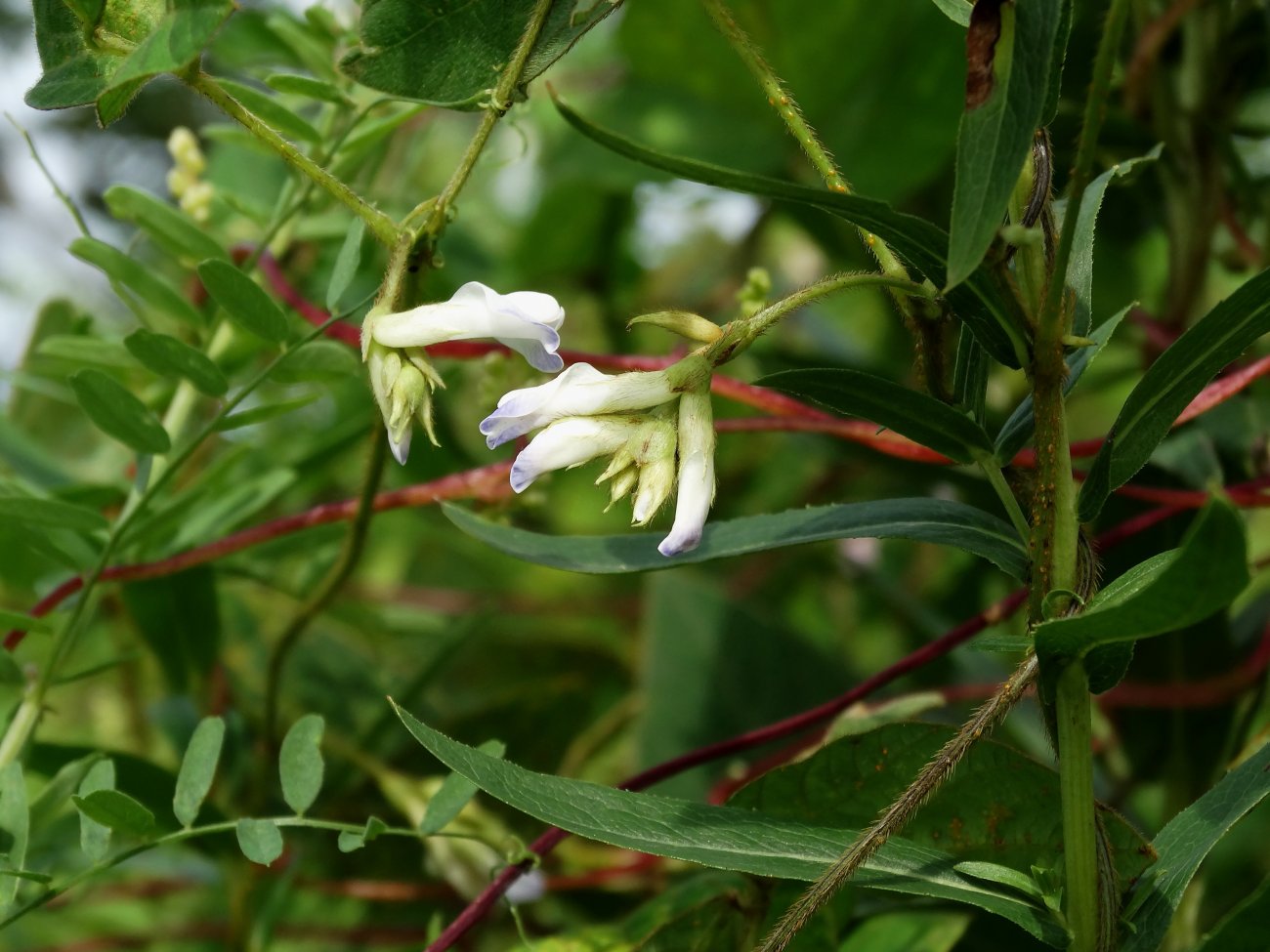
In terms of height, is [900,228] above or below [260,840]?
above

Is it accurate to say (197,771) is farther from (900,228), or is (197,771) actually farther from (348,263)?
(900,228)

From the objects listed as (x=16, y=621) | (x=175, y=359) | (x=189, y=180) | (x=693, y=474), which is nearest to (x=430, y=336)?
(x=693, y=474)

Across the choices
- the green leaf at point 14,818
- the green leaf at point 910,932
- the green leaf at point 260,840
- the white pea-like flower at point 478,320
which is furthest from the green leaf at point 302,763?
the green leaf at point 910,932

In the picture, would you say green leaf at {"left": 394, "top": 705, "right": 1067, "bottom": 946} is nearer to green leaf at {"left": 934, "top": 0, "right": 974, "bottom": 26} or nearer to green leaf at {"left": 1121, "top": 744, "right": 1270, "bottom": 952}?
green leaf at {"left": 1121, "top": 744, "right": 1270, "bottom": 952}

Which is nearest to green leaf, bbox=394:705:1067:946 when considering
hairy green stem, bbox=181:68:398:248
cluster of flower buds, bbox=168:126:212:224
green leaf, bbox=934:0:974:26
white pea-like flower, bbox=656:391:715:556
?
white pea-like flower, bbox=656:391:715:556

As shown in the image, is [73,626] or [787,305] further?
[73,626]

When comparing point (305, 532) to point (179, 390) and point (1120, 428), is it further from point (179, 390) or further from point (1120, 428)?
point (1120, 428)

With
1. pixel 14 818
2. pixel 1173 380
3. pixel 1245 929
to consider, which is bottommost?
pixel 14 818
